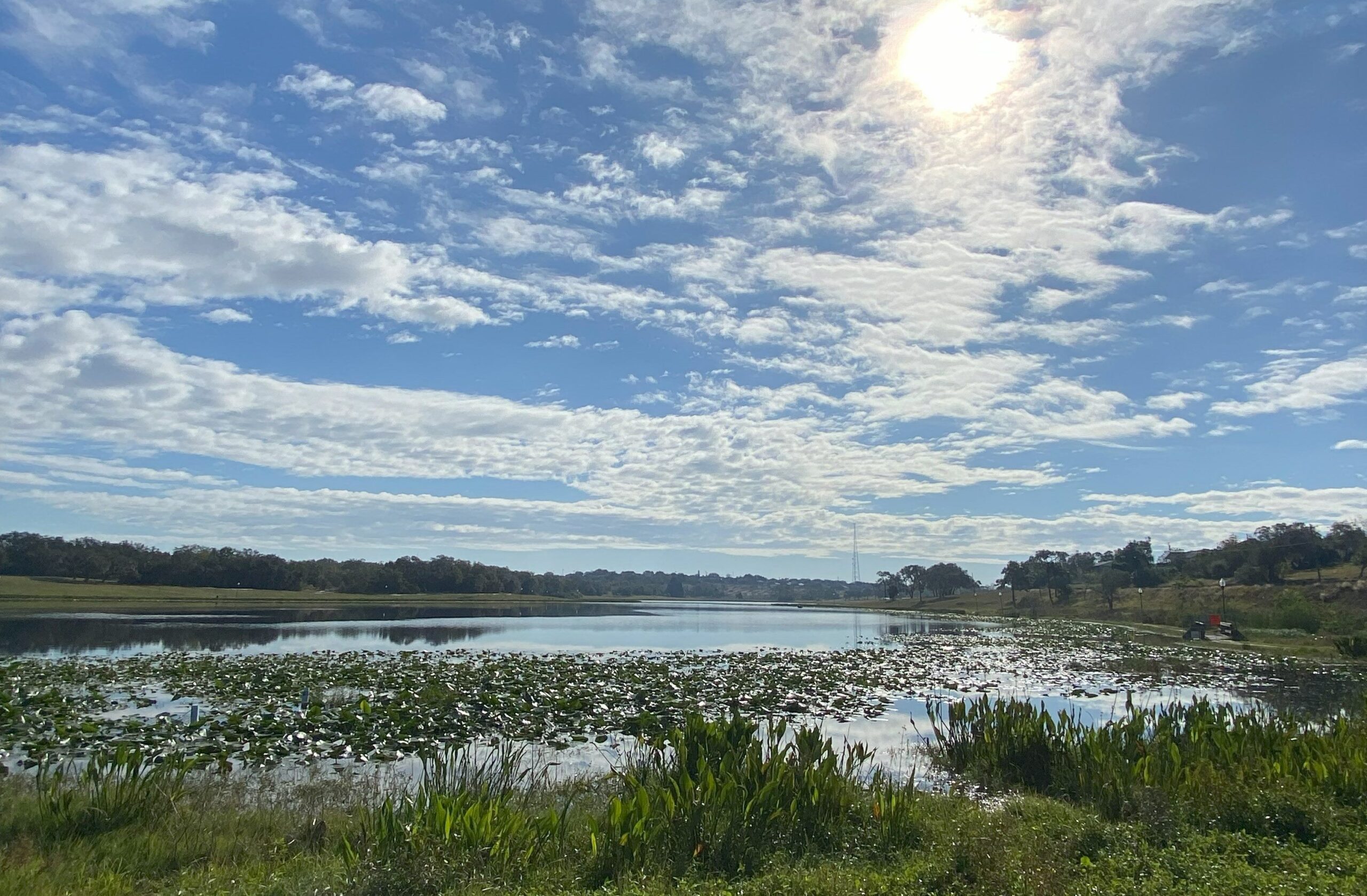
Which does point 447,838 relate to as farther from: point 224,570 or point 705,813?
point 224,570

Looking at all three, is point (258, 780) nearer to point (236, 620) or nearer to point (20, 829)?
point (20, 829)

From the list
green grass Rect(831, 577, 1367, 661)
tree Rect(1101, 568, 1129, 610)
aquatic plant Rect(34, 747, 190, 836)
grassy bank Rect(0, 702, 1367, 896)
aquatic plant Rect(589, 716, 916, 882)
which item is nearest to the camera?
grassy bank Rect(0, 702, 1367, 896)

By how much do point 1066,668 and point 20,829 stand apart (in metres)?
31.8

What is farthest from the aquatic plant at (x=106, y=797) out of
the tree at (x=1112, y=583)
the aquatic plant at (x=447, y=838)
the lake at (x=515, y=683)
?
the tree at (x=1112, y=583)

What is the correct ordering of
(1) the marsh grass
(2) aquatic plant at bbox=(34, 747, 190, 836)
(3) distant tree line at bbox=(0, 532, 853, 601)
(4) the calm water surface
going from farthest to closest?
(3) distant tree line at bbox=(0, 532, 853, 601) < (4) the calm water surface < (1) the marsh grass < (2) aquatic plant at bbox=(34, 747, 190, 836)

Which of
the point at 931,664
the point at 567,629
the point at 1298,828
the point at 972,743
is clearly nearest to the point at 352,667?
the point at 972,743

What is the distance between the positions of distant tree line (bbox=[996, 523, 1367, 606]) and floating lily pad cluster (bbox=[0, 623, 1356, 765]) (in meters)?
48.6

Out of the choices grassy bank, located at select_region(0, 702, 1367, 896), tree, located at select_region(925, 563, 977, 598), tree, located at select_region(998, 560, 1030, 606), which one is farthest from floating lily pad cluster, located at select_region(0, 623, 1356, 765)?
tree, located at select_region(925, 563, 977, 598)

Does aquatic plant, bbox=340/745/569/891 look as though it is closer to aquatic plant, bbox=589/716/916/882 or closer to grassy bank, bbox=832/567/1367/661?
aquatic plant, bbox=589/716/916/882

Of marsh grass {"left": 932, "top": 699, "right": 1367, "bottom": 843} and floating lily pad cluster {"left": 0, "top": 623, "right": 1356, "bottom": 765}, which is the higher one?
marsh grass {"left": 932, "top": 699, "right": 1367, "bottom": 843}

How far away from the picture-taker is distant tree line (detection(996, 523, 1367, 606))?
2926 inches

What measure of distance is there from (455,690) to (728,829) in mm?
13106

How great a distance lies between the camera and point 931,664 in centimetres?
3167

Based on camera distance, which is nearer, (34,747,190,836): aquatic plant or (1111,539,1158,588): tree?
(34,747,190,836): aquatic plant
